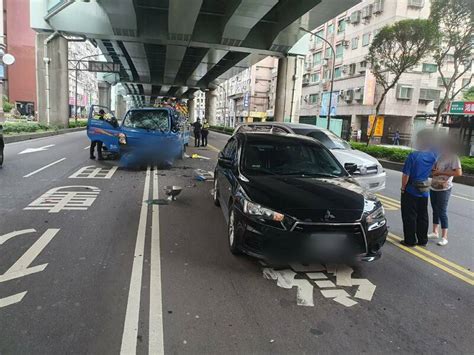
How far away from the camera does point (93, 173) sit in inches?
477

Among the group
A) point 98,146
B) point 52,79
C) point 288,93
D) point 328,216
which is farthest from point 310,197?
point 52,79

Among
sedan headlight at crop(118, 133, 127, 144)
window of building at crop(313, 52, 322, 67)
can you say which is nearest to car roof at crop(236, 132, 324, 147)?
sedan headlight at crop(118, 133, 127, 144)

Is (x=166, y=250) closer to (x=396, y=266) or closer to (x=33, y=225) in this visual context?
(x=33, y=225)

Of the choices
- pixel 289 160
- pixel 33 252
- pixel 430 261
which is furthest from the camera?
pixel 289 160

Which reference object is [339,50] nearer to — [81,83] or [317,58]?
[317,58]

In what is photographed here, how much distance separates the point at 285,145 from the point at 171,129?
28.9 ft

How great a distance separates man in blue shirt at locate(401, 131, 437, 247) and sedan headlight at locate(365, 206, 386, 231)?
151cm

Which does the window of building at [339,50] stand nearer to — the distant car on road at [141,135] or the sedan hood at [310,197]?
the distant car on road at [141,135]

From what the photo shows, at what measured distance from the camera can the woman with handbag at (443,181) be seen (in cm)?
614

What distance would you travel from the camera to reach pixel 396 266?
5359 millimetres

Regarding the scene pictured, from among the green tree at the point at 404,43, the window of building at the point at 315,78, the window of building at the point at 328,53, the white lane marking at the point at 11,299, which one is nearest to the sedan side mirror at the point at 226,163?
the white lane marking at the point at 11,299

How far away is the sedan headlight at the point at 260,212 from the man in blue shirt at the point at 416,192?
8.57 ft

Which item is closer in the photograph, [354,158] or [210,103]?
[354,158]

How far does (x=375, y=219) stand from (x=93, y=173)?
9425 millimetres
